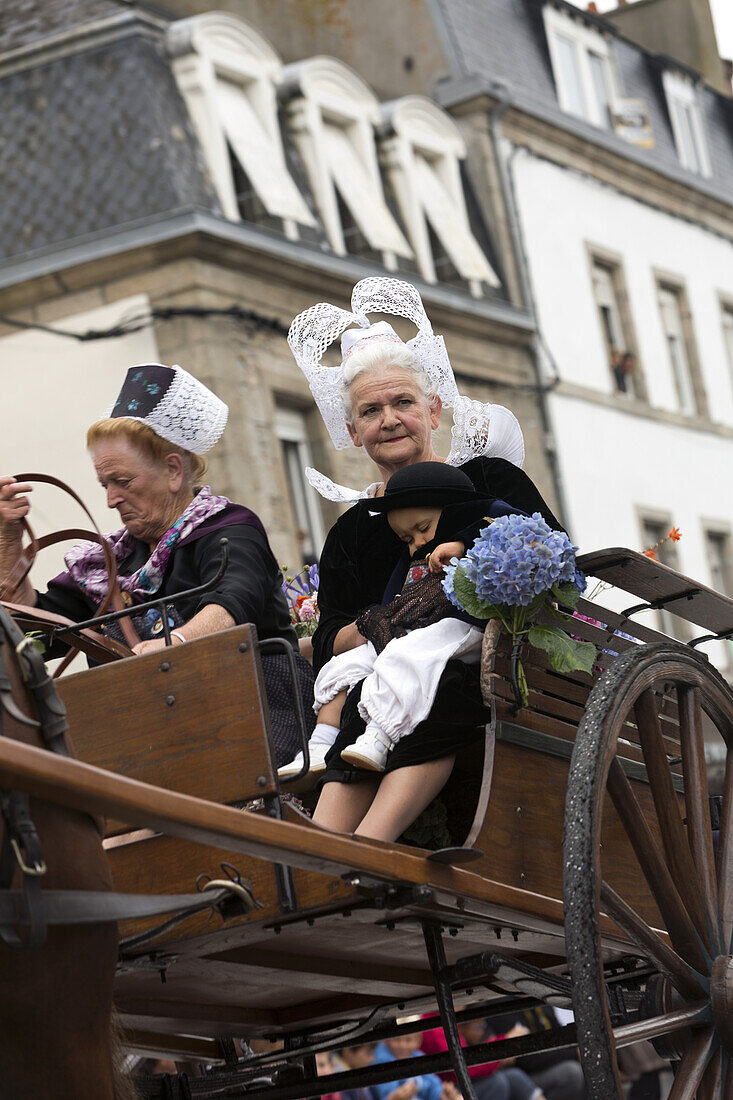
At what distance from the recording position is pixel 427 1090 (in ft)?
26.0

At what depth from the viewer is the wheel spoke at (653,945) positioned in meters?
3.82

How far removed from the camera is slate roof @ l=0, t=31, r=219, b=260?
15180 millimetres

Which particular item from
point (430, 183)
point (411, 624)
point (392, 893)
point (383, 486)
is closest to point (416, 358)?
point (383, 486)

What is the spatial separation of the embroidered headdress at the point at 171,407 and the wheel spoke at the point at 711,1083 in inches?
76.2

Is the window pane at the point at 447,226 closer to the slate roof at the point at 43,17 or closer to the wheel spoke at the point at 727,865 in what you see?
the slate roof at the point at 43,17

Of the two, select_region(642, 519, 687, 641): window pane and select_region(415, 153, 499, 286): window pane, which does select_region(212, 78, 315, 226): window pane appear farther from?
select_region(642, 519, 687, 641): window pane

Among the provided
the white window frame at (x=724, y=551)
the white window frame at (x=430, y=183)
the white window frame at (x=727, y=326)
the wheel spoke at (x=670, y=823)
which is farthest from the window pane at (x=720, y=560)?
the wheel spoke at (x=670, y=823)

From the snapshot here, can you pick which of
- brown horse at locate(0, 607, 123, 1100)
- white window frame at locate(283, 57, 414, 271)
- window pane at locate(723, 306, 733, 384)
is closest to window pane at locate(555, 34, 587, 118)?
window pane at locate(723, 306, 733, 384)

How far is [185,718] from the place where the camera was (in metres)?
3.38

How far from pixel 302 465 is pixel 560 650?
493 inches

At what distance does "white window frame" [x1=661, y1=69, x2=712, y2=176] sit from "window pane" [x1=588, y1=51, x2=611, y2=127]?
1645mm

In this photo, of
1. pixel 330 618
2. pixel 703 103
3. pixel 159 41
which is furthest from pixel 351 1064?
pixel 703 103

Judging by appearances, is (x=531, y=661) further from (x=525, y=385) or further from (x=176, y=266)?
(x=525, y=385)

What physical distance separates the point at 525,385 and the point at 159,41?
583cm
